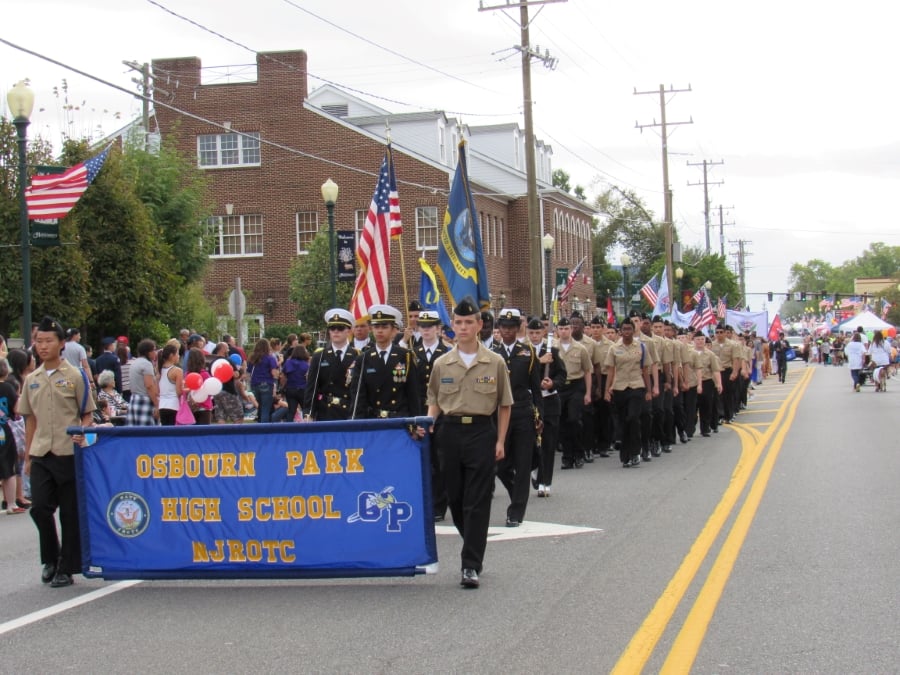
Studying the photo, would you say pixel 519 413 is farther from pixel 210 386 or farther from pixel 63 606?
pixel 210 386

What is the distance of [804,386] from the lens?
1631 inches

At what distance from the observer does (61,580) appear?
8.71m

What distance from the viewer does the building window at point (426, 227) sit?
4653 centimetres

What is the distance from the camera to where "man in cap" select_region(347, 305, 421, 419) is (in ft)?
35.8

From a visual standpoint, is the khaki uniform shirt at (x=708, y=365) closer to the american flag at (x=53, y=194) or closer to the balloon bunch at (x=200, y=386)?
the balloon bunch at (x=200, y=386)

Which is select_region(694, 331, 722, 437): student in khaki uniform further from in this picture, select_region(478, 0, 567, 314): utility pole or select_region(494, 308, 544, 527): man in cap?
select_region(494, 308, 544, 527): man in cap

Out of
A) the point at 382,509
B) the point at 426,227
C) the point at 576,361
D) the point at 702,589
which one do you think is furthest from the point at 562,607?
the point at 426,227

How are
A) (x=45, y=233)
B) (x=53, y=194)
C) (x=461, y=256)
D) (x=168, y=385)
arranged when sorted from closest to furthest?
1. (x=461, y=256)
2. (x=168, y=385)
3. (x=53, y=194)
4. (x=45, y=233)

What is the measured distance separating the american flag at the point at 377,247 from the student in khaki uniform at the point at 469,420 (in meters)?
5.52

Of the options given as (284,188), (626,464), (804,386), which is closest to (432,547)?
(626,464)

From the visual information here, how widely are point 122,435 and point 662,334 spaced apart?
12.5 meters

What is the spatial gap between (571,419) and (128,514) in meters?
8.56

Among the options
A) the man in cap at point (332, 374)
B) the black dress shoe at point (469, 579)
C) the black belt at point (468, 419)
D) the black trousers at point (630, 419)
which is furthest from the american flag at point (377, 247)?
the black dress shoe at point (469, 579)

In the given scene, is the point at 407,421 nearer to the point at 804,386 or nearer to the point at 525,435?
the point at 525,435
